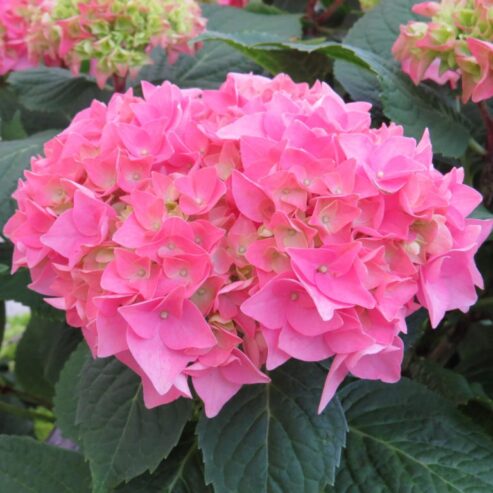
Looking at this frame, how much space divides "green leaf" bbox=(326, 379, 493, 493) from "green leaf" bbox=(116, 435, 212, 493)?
0.15 m

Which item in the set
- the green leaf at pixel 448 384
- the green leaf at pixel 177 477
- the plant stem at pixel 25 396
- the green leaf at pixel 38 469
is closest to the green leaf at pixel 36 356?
the plant stem at pixel 25 396

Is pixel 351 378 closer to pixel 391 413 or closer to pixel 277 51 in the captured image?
pixel 391 413

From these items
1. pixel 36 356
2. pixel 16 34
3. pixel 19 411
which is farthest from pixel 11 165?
pixel 36 356

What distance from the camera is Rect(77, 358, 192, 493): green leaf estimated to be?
2.21 ft

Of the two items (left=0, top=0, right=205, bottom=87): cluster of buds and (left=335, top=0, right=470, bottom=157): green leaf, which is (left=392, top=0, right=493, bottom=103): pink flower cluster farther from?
(left=0, top=0, right=205, bottom=87): cluster of buds

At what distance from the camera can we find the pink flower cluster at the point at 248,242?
1.81ft

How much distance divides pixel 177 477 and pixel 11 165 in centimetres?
49

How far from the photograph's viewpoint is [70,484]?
2.89ft

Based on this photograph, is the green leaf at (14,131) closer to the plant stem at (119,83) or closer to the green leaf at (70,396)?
the plant stem at (119,83)

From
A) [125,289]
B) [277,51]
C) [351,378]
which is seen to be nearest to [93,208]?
[125,289]

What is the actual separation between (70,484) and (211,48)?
72 centimetres

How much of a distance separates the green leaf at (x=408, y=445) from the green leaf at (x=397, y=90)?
0.29 meters

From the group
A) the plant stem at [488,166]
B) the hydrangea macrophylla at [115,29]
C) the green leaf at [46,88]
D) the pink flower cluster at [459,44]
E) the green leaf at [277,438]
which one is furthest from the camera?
the green leaf at [46,88]

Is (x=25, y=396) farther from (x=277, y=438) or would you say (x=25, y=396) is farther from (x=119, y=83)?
(x=277, y=438)
